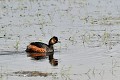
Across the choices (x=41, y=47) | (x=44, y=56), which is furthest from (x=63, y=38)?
(x=44, y=56)

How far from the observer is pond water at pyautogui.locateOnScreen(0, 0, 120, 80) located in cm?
1466

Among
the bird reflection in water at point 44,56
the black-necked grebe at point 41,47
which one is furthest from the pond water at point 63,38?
the black-necked grebe at point 41,47

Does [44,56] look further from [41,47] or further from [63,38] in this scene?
[63,38]

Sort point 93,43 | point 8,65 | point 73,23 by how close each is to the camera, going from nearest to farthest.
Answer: point 8,65, point 93,43, point 73,23

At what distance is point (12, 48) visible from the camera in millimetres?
18516

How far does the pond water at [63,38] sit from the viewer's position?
48.1 feet

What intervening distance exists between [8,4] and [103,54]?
15.6 meters

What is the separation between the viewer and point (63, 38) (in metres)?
21.0

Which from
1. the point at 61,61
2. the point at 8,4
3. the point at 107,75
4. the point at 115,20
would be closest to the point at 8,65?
the point at 61,61

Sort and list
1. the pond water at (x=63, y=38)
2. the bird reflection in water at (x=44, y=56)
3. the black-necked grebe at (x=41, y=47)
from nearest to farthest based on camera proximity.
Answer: the pond water at (x=63, y=38)
the bird reflection in water at (x=44, y=56)
the black-necked grebe at (x=41, y=47)

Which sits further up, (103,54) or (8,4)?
(8,4)

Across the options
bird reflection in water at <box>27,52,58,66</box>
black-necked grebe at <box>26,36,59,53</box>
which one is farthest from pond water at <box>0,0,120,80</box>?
black-necked grebe at <box>26,36,59,53</box>

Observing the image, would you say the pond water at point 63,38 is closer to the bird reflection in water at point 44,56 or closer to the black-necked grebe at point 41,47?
the bird reflection in water at point 44,56

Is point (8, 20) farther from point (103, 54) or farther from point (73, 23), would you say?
point (103, 54)
